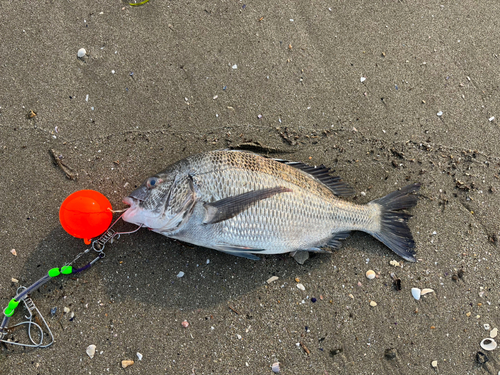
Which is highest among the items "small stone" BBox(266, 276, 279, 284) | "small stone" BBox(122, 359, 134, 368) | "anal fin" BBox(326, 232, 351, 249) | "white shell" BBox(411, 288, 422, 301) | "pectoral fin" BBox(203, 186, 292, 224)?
"pectoral fin" BBox(203, 186, 292, 224)

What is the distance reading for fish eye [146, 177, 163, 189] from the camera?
2.64 metres

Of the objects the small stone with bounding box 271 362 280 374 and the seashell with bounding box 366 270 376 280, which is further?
the seashell with bounding box 366 270 376 280

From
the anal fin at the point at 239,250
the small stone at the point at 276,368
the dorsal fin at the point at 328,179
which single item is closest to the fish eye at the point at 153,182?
the anal fin at the point at 239,250

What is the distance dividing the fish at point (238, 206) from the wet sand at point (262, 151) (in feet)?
1.26

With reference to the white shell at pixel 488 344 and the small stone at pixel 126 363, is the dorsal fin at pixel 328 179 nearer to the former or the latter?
the white shell at pixel 488 344

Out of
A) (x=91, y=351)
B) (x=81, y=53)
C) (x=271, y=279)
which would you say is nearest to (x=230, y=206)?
(x=271, y=279)

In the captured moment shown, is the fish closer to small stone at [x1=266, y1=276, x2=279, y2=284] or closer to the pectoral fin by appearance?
the pectoral fin

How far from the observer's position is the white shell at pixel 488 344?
3.03 meters

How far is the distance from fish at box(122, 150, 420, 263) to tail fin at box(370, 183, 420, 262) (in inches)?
15.0

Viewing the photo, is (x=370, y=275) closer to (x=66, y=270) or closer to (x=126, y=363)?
(x=126, y=363)

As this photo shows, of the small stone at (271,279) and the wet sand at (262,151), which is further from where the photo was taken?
the small stone at (271,279)

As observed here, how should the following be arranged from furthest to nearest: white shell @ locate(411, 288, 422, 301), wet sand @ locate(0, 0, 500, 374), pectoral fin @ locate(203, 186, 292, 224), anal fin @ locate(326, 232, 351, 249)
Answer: white shell @ locate(411, 288, 422, 301)
anal fin @ locate(326, 232, 351, 249)
wet sand @ locate(0, 0, 500, 374)
pectoral fin @ locate(203, 186, 292, 224)

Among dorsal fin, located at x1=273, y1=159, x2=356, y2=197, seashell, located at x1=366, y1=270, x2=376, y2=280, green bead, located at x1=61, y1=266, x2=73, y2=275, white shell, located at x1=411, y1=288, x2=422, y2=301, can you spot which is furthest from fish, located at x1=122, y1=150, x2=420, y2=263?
white shell, located at x1=411, y1=288, x2=422, y2=301

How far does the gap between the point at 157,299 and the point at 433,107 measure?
12.7 ft
